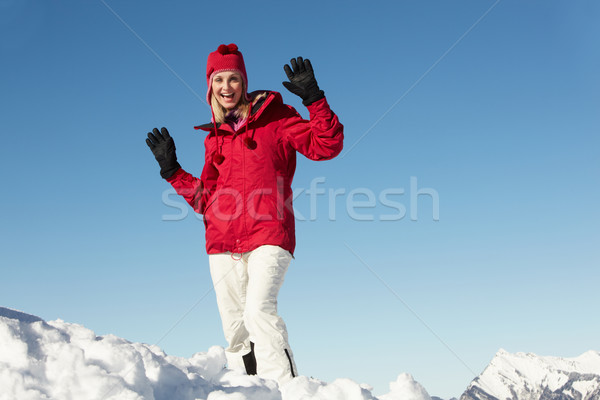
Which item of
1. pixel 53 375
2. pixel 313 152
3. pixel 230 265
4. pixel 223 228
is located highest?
pixel 313 152

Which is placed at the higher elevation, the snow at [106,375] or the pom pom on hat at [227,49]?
the pom pom on hat at [227,49]

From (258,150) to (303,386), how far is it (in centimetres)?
224

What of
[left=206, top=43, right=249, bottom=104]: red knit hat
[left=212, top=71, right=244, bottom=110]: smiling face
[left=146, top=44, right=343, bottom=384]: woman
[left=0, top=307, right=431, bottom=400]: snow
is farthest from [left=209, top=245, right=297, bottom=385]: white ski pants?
[left=206, top=43, right=249, bottom=104]: red knit hat

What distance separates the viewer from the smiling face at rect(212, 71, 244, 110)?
5074 millimetres

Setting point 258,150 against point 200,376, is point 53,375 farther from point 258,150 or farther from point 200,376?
point 258,150

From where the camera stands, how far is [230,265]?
4.72 m

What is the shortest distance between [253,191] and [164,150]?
1674 mm

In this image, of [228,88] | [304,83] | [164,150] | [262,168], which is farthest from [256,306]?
[164,150]

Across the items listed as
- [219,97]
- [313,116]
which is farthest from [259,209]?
[219,97]

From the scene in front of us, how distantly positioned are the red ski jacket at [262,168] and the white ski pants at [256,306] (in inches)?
5.1

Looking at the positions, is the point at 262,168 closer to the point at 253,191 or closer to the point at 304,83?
the point at 253,191

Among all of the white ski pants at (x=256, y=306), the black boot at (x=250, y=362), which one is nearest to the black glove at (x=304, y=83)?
the white ski pants at (x=256, y=306)

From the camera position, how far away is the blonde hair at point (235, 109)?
502cm

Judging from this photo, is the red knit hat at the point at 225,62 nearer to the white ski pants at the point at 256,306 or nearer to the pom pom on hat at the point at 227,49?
the pom pom on hat at the point at 227,49
